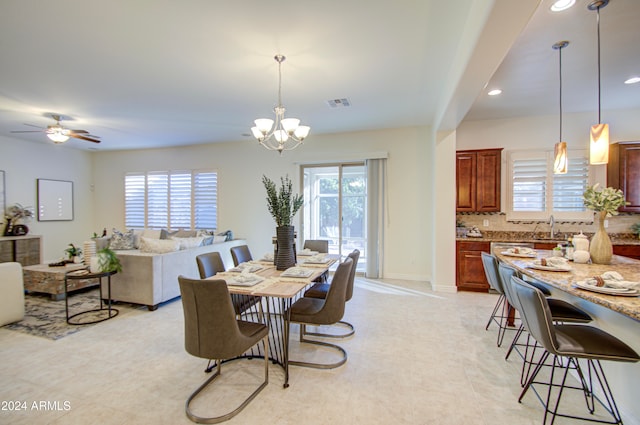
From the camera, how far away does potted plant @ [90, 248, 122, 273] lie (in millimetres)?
→ 3646

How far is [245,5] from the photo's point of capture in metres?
2.18

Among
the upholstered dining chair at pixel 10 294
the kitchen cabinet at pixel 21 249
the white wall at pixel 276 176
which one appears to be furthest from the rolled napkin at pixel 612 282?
the kitchen cabinet at pixel 21 249

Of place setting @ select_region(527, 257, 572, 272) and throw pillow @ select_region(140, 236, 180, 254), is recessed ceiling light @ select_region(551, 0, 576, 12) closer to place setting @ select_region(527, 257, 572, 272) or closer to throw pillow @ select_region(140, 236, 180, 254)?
place setting @ select_region(527, 257, 572, 272)

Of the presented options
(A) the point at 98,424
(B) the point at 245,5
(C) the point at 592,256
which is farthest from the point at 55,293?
(C) the point at 592,256

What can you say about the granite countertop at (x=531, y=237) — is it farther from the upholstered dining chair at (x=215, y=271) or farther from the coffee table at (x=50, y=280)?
the coffee table at (x=50, y=280)

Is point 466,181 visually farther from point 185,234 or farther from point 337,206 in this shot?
point 185,234

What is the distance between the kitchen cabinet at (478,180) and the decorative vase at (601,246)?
237 cm

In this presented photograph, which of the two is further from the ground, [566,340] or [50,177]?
[50,177]

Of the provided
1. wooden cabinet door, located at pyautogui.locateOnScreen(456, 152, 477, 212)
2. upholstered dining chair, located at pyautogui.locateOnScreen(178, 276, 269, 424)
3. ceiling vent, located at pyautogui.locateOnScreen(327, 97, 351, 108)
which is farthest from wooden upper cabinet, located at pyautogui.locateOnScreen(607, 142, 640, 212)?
upholstered dining chair, located at pyautogui.locateOnScreen(178, 276, 269, 424)

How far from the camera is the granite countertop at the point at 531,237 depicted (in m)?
4.41

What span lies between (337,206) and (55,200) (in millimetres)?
6657

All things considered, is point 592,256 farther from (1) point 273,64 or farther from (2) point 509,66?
(1) point 273,64

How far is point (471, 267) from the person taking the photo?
185 inches

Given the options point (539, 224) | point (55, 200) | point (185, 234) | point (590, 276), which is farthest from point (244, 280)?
point (55, 200)
